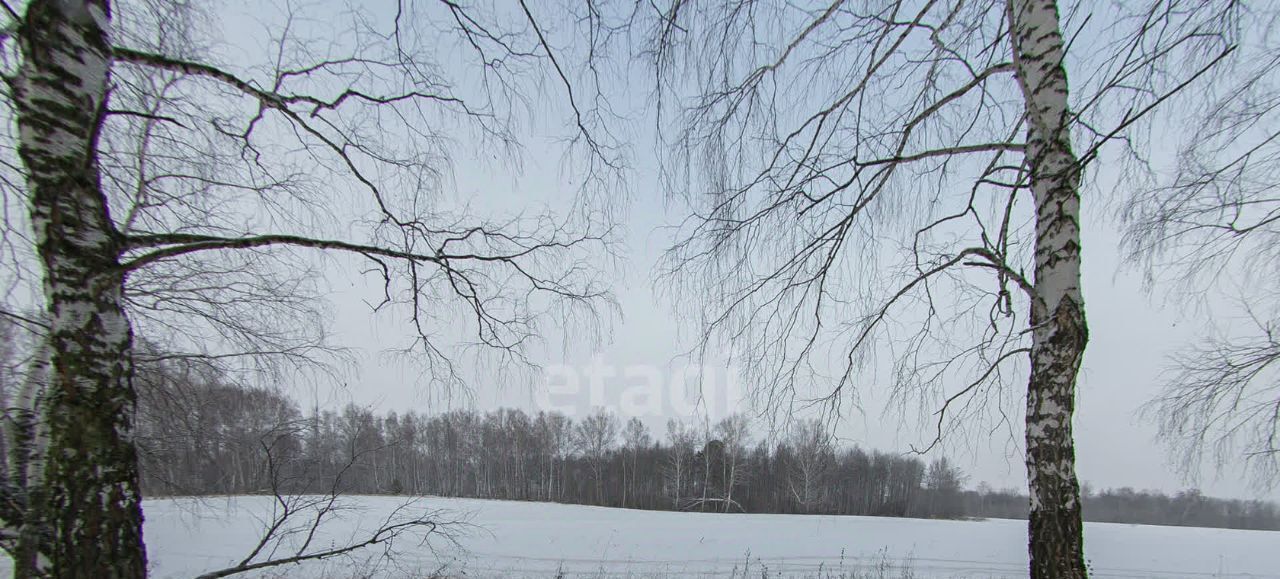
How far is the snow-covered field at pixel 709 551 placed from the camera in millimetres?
10352

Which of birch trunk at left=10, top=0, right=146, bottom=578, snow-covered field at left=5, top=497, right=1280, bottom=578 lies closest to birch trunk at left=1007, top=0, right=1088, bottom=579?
birch trunk at left=10, top=0, right=146, bottom=578

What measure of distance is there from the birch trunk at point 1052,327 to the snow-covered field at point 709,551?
702cm

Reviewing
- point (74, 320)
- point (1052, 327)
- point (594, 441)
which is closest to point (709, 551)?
point (1052, 327)

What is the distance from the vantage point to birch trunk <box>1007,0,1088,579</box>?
7.03 ft

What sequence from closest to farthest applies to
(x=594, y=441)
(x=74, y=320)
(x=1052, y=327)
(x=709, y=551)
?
(x=74, y=320) < (x=1052, y=327) < (x=709, y=551) < (x=594, y=441)

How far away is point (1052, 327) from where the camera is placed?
86.0 inches

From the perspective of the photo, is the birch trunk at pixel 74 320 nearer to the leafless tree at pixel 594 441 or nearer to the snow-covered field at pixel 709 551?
the snow-covered field at pixel 709 551

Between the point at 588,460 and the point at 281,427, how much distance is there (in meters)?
42.0

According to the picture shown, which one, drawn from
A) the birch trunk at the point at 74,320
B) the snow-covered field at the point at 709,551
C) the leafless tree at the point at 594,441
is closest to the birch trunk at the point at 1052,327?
the birch trunk at the point at 74,320

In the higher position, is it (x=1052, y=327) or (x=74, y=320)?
(x=1052, y=327)

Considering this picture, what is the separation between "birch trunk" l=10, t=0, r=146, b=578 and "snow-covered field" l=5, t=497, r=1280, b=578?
7.14m

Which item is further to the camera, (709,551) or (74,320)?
(709,551)

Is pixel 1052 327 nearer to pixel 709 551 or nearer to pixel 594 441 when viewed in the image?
pixel 709 551

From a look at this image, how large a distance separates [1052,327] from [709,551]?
13.4 metres
